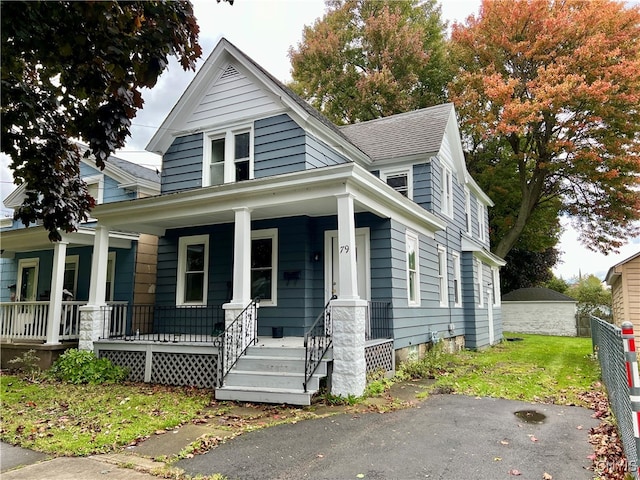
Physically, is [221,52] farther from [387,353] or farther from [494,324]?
[494,324]

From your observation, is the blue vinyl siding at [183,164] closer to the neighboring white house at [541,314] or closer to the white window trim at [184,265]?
the white window trim at [184,265]

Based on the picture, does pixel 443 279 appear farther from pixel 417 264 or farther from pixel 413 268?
pixel 413 268

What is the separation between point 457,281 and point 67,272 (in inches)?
478

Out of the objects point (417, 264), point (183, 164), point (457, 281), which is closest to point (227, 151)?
point (183, 164)

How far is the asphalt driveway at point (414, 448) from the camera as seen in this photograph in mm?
4457

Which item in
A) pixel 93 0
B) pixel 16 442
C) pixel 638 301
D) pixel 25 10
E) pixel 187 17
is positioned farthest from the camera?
pixel 638 301

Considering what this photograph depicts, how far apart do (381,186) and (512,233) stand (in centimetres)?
1700

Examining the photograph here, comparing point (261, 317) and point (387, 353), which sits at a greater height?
point (261, 317)

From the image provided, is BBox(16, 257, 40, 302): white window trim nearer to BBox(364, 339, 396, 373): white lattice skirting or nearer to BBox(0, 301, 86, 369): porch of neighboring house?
BBox(0, 301, 86, 369): porch of neighboring house

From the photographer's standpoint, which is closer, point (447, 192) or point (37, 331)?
point (37, 331)

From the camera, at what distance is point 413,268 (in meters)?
11.1

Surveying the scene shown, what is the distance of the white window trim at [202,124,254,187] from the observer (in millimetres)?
10867

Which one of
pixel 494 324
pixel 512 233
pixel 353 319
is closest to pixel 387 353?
pixel 353 319

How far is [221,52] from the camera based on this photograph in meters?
11.0
